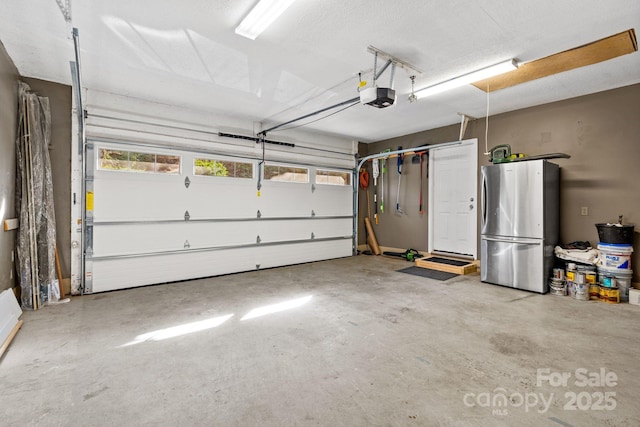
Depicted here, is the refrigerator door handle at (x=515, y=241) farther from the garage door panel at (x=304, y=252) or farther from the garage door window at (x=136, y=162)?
the garage door window at (x=136, y=162)

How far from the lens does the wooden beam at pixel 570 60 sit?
2.84 meters

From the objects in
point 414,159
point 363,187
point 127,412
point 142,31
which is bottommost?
point 127,412

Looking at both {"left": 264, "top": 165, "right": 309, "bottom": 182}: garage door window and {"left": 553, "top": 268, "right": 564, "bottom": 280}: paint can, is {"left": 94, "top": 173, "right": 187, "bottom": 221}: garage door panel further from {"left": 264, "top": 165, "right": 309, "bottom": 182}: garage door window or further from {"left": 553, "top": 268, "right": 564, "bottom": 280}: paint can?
{"left": 553, "top": 268, "right": 564, "bottom": 280}: paint can

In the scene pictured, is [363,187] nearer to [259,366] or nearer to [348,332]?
[348,332]

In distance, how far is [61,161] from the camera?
3807 millimetres

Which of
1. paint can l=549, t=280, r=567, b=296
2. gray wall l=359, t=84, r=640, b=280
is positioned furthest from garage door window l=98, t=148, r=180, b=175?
paint can l=549, t=280, r=567, b=296

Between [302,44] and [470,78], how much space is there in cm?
217

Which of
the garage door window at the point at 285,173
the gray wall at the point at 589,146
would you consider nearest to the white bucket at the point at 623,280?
the gray wall at the point at 589,146

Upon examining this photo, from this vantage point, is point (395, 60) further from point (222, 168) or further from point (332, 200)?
point (332, 200)

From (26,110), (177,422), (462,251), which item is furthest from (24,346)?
(462,251)

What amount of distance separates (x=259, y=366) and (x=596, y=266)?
175 inches

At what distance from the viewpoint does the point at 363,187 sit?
7.37m

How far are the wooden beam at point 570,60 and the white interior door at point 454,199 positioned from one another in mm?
1732

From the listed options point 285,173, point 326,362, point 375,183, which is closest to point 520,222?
point 375,183
